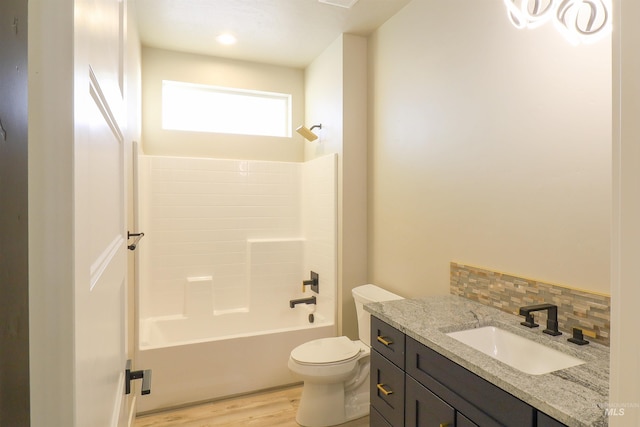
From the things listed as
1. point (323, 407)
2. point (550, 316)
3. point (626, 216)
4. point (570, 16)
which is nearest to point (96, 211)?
point (626, 216)

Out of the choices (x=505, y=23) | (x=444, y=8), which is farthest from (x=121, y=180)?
(x=444, y=8)

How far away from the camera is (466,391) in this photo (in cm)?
114

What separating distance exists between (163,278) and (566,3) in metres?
3.27

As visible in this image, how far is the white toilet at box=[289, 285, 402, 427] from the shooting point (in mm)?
2201

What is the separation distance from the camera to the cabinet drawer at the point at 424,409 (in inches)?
48.2

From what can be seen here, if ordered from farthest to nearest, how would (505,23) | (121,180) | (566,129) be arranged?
(505,23) < (566,129) < (121,180)

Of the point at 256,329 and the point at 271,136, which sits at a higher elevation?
the point at 271,136

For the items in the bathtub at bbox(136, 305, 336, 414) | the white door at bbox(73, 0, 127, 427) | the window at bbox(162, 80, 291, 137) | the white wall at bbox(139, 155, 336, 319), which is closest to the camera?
the white door at bbox(73, 0, 127, 427)

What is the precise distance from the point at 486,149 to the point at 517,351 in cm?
96

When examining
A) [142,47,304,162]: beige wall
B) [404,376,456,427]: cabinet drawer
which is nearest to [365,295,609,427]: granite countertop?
[404,376,456,427]: cabinet drawer

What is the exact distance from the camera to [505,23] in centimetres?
168

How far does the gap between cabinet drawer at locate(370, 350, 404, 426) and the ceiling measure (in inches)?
87.2

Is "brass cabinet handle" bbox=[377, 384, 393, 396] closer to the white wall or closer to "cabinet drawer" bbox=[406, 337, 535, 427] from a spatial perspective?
"cabinet drawer" bbox=[406, 337, 535, 427]

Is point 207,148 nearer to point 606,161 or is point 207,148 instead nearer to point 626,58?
point 606,161
